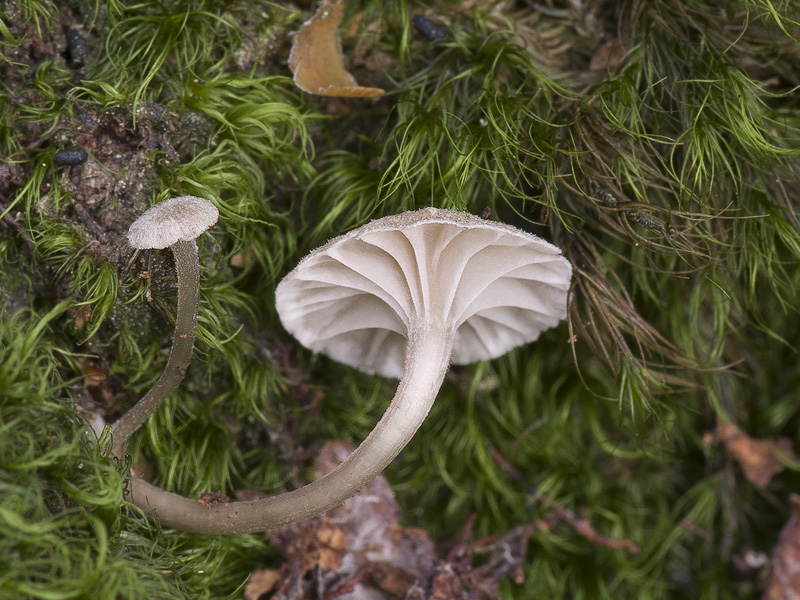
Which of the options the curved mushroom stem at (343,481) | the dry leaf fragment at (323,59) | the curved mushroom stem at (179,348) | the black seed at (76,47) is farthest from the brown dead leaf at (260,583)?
the black seed at (76,47)

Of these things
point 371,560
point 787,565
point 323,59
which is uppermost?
point 323,59

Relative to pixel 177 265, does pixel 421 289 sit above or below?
below

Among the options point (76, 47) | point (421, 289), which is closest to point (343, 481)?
point (421, 289)

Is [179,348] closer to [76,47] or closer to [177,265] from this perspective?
[177,265]

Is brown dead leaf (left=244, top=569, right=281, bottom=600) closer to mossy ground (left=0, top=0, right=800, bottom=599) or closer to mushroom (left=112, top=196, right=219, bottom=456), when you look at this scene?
mossy ground (left=0, top=0, right=800, bottom=599)

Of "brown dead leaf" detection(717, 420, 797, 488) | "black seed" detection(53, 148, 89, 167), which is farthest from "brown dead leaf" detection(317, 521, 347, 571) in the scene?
"brown dead leaf" detection(717, 420, 797, 488)

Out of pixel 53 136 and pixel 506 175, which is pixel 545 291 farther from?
pixel 53 136
